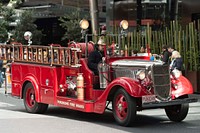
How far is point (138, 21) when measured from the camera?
77.3 feet

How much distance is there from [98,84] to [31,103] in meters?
2.44

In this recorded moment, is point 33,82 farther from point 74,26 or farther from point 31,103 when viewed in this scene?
point 74,26

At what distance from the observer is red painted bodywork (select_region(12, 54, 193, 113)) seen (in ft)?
33.7

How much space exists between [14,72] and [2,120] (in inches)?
95.5

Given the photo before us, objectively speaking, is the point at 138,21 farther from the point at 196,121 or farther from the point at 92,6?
the point at 196,121

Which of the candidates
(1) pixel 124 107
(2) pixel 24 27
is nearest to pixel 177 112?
(1) pixel 124 107

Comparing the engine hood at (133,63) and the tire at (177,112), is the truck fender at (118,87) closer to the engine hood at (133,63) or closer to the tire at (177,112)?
the engine hood at (133,63)

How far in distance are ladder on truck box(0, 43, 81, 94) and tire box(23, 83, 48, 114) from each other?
0.76 metres

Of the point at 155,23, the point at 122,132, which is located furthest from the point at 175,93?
the point at 155,23

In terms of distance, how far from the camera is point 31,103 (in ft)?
41.7

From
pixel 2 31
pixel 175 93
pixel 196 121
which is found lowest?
pixel 196 121

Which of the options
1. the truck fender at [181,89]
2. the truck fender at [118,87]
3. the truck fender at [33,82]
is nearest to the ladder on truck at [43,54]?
the truck fender at [33,82]

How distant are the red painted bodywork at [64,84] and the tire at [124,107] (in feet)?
0.56

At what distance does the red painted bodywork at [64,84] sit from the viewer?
1026 cm
